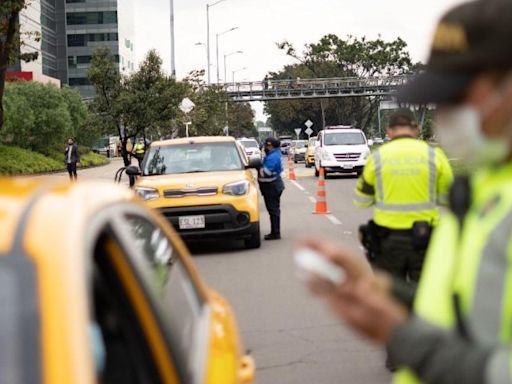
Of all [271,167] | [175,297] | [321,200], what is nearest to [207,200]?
[271,167]

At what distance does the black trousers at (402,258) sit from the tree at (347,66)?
67314mm

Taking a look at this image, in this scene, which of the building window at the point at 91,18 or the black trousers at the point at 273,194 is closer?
the black trousers at the point at 273,194

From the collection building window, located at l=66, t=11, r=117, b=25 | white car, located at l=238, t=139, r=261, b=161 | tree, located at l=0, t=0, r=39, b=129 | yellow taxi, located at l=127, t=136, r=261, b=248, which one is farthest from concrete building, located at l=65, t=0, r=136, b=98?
yellow taxi, located at l=127, t=136, r=261, b=248

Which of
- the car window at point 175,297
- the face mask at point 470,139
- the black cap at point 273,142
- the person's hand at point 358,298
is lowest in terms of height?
the car window at point 175,297

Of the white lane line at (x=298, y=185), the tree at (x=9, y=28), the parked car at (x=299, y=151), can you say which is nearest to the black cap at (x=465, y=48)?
the tree at (x=9, y=28)

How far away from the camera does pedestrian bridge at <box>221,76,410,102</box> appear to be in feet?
271

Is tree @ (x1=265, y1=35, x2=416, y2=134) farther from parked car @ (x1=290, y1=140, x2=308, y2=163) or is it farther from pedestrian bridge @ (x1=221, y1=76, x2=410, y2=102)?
parked car @ (x1=290, y1=140, x2=308, y2=163)

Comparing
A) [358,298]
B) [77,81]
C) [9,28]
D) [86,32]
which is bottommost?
[358,298]

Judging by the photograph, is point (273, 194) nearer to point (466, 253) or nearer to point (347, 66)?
point (466, 253)

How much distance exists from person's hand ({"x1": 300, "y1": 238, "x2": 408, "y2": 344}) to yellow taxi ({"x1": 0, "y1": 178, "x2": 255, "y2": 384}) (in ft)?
2.01

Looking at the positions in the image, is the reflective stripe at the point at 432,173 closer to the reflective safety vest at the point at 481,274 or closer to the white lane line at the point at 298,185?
the reflective safety vest at the point at 481,274

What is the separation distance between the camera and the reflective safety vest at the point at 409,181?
18.3 ft

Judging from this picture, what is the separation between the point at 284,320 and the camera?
25.5 ft

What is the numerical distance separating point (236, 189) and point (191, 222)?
825 millimetres
